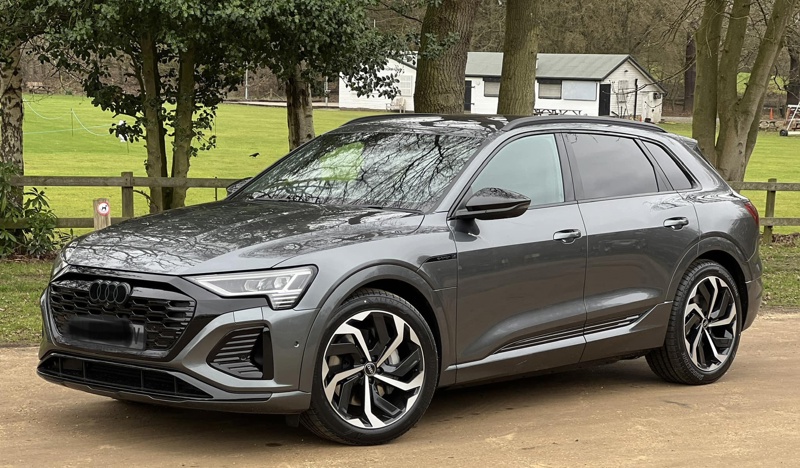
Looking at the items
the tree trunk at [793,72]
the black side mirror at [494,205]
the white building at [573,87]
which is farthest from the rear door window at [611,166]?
the white building at [573,87]

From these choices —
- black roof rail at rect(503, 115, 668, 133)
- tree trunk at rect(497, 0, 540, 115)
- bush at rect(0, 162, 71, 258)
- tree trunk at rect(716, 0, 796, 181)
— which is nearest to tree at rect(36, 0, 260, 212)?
bush at rect(0, 162, 71, 258)

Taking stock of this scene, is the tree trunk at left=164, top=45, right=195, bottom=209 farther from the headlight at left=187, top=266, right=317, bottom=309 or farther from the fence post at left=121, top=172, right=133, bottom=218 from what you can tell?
the headlight at left=187, top=266, right=317, bottom=309

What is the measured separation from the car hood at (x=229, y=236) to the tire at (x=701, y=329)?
7.34ft

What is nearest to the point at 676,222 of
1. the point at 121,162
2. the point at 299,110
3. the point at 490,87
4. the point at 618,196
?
the point at 618,196

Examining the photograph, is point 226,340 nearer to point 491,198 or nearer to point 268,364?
point 268,364

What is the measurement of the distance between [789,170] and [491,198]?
42.0 m

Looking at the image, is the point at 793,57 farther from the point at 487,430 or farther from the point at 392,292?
the point at 392,292

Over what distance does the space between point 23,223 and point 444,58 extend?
18.6 ft

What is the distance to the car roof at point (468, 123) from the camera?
6.96 meters

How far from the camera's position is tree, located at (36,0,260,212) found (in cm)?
1223

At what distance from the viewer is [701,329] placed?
25.3 ft

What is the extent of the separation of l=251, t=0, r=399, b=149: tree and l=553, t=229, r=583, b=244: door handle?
20.6 feet

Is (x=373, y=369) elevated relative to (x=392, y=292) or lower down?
lower down

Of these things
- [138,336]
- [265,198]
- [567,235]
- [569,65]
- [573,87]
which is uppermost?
[569,65]
